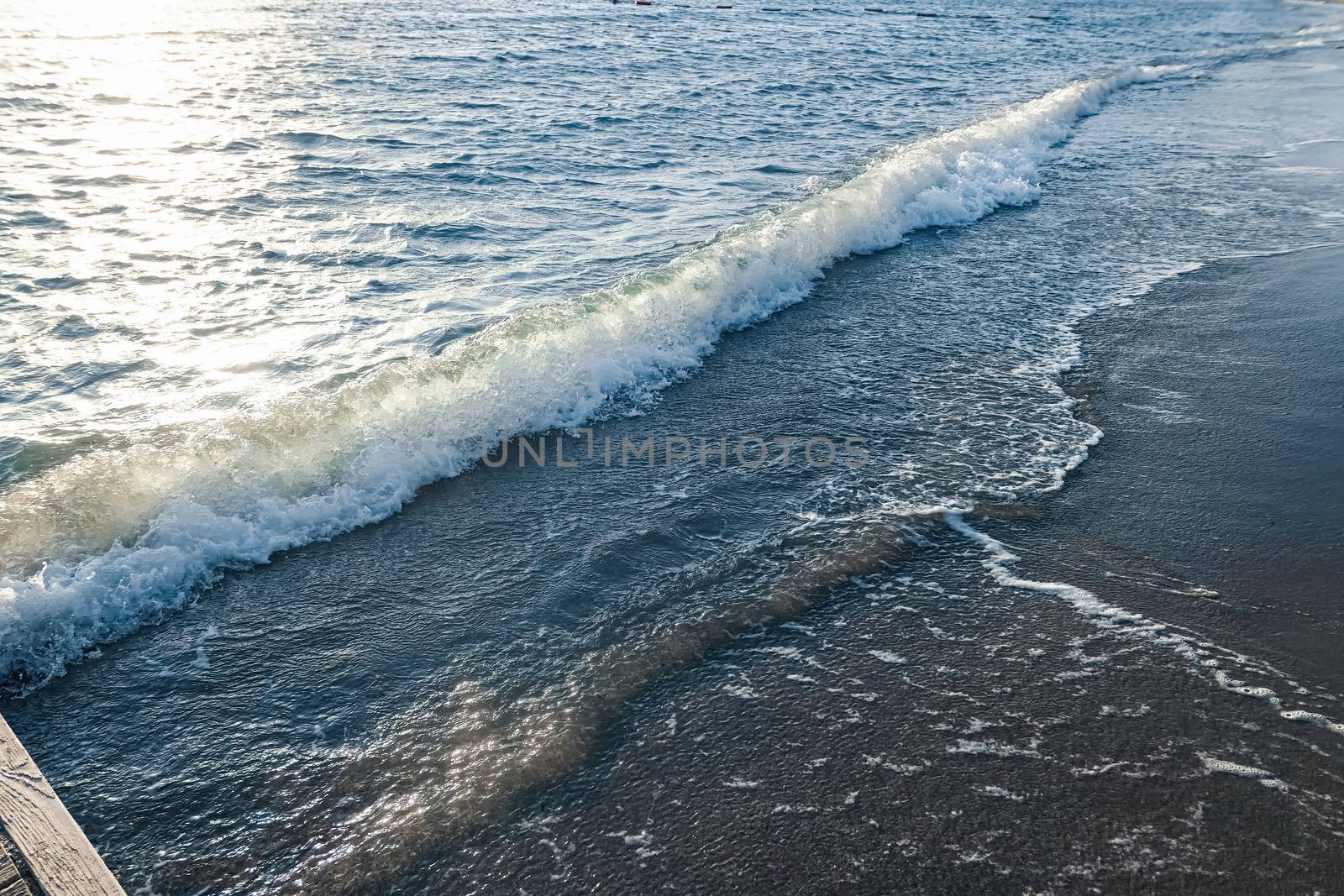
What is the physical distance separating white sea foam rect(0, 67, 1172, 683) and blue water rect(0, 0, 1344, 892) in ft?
0.09

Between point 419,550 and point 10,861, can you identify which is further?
point 419,550

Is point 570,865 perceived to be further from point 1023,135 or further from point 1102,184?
point 1023,135

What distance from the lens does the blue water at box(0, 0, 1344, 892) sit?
14.5 ft

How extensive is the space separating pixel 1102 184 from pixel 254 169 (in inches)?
514

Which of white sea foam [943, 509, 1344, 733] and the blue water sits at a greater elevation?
the blue water

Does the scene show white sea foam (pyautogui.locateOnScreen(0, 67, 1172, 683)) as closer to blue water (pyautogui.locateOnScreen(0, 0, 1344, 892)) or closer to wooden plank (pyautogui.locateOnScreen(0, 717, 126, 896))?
blue water (pyautogui.locateOnScreen(0, 0, 1344, 892))

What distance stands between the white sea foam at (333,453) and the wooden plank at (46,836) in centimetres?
180

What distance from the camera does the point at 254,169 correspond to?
13664 millimetres

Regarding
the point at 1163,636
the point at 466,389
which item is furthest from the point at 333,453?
the point at 1163,636

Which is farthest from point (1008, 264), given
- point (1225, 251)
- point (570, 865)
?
point (570, 865)

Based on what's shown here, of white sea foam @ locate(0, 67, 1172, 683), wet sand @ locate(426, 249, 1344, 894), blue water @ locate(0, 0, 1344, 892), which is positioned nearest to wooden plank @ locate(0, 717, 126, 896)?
blue water @ locate(0, 0, 1344, 892)

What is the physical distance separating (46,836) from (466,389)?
15.5 ft

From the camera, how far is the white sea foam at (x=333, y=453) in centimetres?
527

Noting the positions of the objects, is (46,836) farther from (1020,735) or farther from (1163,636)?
(1163,636)
